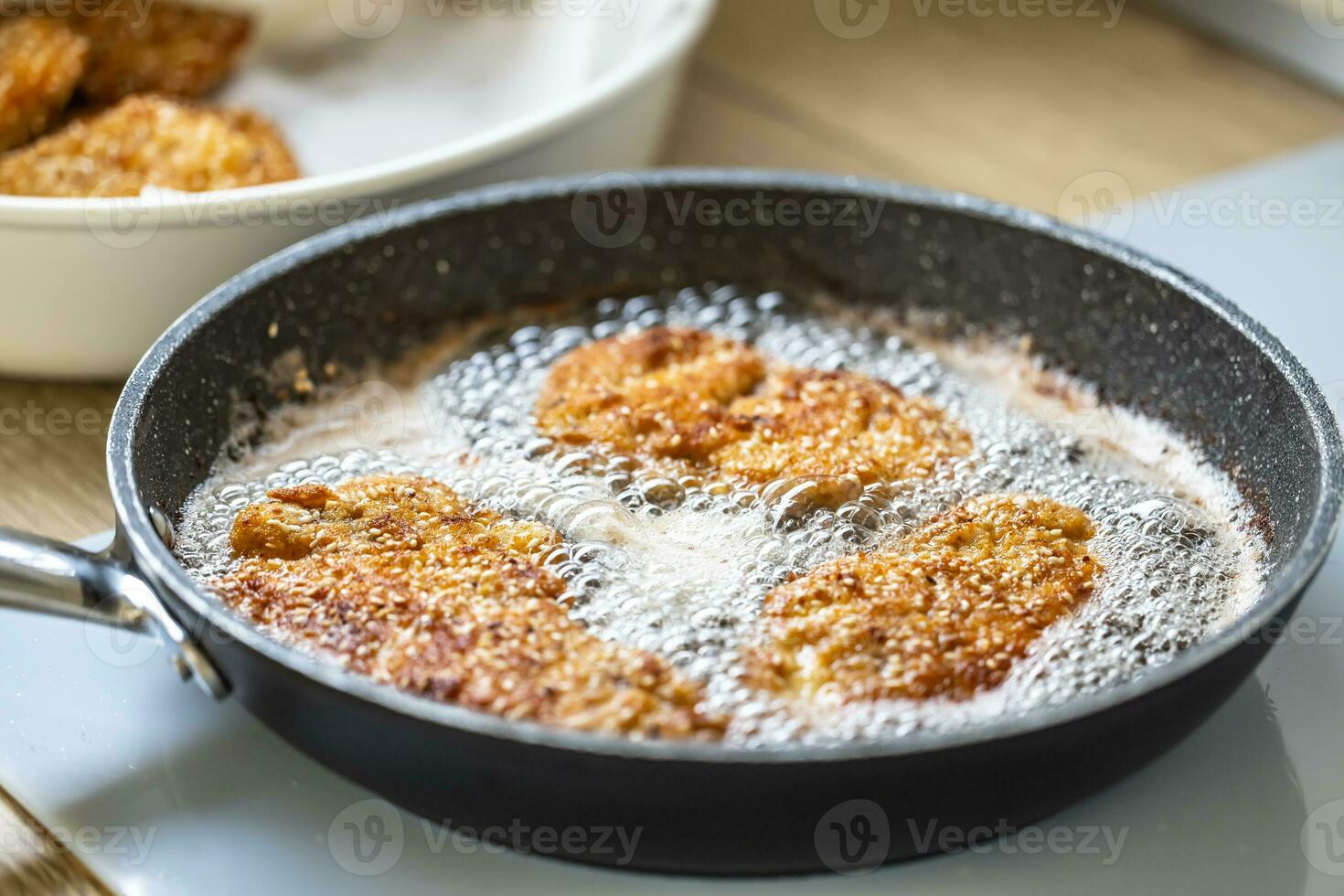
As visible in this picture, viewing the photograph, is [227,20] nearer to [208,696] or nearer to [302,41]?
[302,41]

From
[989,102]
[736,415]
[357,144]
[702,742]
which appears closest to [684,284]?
[736,415]

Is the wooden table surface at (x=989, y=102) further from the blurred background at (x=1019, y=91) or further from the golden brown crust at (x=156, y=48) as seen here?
the golden brown crust at (x=156, y=48)

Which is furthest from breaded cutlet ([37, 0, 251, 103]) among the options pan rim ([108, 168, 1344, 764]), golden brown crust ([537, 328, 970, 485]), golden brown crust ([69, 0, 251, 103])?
golden brown crust ([537, 328, 970, 485])

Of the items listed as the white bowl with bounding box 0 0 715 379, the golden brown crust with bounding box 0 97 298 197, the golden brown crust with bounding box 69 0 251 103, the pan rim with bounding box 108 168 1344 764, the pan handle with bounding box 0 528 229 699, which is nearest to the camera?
the pan rim with bounding box 108 168 1344 764

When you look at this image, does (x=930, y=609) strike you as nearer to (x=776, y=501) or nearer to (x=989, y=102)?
(x=776, y=501)

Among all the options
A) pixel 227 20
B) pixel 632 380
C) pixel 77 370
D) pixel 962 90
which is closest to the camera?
pixel 632 380

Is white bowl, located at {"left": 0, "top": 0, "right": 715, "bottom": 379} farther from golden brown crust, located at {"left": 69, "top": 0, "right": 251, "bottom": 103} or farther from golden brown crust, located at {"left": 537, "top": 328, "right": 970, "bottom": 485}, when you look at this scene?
golden brown crust, located at {"left": 537, "top": 328, "right": 970, "bottom": 485}

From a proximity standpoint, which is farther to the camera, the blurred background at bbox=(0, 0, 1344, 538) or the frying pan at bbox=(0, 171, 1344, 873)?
the blurred background at bbox=(0, 0, 1344, 538)

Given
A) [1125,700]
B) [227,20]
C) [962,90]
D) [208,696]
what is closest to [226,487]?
[208,696]
